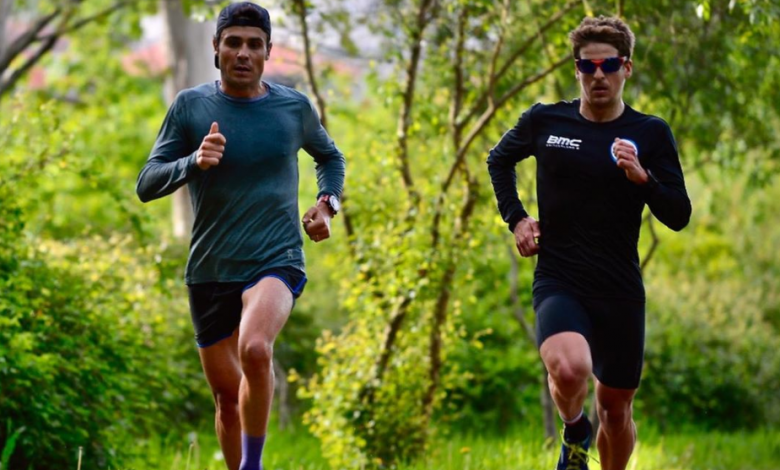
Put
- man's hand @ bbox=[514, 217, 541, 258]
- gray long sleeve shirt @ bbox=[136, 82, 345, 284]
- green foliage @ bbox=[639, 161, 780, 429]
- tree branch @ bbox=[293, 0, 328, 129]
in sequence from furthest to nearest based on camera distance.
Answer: green foliage @ bbox=[639, 161, 780, 429], tree branch @ bbox=[293, 0, 328, 129], man's hand @ bbox=[514, 217, 541, 258], gray long sleeve shirt @ bbox=[136, 82, 345, 284]

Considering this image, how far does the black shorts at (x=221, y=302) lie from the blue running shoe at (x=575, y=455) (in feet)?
4.71

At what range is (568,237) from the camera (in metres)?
6.02

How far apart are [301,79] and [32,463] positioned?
5.36 m

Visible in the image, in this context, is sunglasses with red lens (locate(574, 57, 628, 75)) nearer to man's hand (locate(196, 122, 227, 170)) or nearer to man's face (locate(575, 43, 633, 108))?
man's face (locate(575, 43, 633, 108))

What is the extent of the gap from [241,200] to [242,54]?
25.9 inches

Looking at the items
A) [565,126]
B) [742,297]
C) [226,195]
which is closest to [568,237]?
[565,126]

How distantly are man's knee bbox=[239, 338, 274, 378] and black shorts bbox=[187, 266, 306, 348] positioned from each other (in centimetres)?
36

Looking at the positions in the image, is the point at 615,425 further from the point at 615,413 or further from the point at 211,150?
the point at 211,150

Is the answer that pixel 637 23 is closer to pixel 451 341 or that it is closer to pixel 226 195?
pixel 451 341

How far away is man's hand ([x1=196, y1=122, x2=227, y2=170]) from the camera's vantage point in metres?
5.58

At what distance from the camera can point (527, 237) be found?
20.0 feet

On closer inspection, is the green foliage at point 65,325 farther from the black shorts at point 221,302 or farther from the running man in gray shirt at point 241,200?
the running man in gray shirt at point 241,200

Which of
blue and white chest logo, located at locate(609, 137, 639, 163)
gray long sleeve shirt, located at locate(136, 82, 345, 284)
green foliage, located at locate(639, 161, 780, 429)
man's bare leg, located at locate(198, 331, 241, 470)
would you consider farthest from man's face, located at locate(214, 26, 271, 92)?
green foliage, located at locate(639, 161, 780, 429)

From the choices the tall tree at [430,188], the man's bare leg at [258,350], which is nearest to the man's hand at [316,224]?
the man's bare leg at [258,350]
